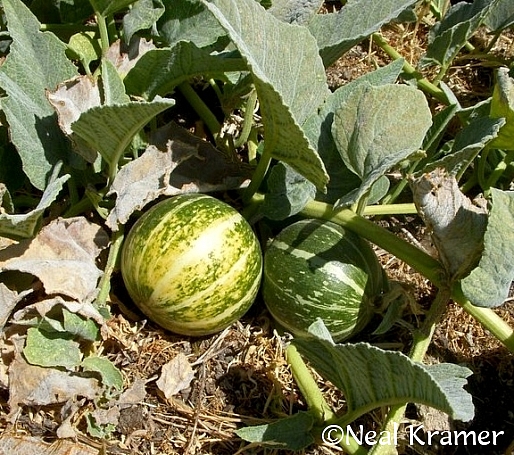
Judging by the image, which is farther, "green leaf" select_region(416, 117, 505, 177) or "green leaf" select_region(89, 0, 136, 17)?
"green leaf" select_region(89, 0, 136, 17)

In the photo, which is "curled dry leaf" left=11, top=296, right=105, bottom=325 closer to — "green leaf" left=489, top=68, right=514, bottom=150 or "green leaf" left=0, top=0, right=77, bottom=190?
"green leaf" left=0, top=0, right=77, bottom=190

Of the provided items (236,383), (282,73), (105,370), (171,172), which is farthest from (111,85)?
(236,383)

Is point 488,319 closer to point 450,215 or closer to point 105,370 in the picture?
point 450,215

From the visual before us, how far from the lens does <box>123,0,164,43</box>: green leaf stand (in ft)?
5.44

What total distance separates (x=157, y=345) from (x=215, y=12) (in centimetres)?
80

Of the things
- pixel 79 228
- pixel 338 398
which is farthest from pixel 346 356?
pixel 79 228

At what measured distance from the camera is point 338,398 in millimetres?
1731

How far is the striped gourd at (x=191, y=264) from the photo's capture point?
1.58 m

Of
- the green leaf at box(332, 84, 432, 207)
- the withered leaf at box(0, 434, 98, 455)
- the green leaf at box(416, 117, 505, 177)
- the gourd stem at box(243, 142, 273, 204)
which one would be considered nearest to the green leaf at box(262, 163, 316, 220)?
the gourd stem at box(243, 142, 273, 204)

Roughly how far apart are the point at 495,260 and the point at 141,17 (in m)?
0.88

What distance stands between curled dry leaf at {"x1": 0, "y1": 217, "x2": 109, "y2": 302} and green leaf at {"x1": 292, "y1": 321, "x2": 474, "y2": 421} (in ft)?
1.50

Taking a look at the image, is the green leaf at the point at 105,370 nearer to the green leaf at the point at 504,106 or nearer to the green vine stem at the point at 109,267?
the green vine stem at the point at 109,267

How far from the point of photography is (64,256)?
1.64 metres

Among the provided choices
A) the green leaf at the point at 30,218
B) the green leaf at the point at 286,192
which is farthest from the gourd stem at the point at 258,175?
the green leaf at the point at 30,218
